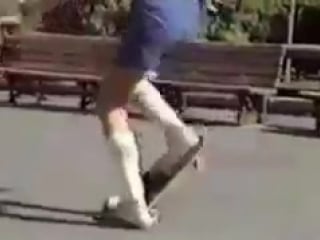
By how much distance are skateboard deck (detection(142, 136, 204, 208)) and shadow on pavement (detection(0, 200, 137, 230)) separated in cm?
26

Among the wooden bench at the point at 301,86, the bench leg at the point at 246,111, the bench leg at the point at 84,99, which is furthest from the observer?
the bench leg at the point at 84,99

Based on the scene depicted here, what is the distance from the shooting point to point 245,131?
12.1m

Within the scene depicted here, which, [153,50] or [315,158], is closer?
[153,50]

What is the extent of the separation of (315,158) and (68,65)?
4735 mm

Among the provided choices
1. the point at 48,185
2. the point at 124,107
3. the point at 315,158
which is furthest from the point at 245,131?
the point at 124,107

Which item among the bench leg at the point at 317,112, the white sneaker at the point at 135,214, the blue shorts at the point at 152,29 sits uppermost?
the blue shorts at the point at 152,29

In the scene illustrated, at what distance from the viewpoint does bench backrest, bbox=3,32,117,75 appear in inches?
557

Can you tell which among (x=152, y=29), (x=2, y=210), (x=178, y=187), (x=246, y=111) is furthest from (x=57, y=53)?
(x=152, y=29)

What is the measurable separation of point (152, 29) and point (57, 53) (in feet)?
24.3

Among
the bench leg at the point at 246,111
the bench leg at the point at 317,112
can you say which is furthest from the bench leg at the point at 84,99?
the bench leg at the point at 317,112

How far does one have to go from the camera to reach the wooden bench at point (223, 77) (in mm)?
13016

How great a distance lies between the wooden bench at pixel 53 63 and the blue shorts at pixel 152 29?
21.1 ft

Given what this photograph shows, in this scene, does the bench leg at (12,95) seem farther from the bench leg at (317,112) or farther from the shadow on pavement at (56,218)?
the shadow on pavement at (56,218)

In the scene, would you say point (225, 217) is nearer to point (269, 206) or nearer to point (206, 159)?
point (269, 206)
